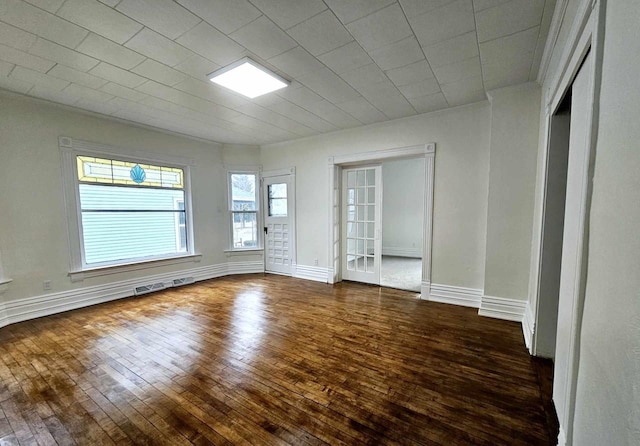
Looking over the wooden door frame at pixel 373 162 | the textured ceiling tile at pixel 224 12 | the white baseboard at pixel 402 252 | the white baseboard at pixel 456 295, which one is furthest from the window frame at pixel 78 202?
the white baseboard at pixel 402 252

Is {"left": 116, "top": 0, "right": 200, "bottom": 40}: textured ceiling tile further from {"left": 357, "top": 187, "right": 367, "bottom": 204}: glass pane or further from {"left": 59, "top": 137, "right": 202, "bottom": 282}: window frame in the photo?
{"left": 357, "top": 187, "right": 367, "bottom": 204}: glass pane

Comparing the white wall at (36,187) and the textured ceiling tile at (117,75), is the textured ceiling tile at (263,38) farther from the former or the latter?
the white wall at (36,187)

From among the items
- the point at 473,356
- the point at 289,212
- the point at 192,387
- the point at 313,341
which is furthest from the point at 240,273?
the point at 473,356

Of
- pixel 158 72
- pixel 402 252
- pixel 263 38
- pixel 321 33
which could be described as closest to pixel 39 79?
pixel 158 72

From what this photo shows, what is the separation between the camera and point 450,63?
258 centimetres

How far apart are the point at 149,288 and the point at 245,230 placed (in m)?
2.05

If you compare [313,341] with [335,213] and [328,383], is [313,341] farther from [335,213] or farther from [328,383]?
[335,213]

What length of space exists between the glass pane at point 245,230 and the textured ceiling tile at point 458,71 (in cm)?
429

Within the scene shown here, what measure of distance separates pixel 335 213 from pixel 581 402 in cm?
397

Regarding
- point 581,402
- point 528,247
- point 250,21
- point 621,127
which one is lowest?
point 581,402

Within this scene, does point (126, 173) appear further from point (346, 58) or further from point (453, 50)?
point (453, 50)

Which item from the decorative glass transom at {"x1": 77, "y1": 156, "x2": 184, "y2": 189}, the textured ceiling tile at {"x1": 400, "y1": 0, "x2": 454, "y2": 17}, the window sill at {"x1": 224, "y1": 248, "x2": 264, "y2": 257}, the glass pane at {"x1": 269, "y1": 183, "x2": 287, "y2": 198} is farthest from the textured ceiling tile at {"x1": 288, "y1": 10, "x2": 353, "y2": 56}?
the window sill at {"x1": 224, "y1": 248, "x2": 264, "y2": 257}

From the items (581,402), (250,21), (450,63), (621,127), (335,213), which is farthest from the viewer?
(335,213)

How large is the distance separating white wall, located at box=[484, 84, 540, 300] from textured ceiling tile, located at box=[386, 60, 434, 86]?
1.04 metres
